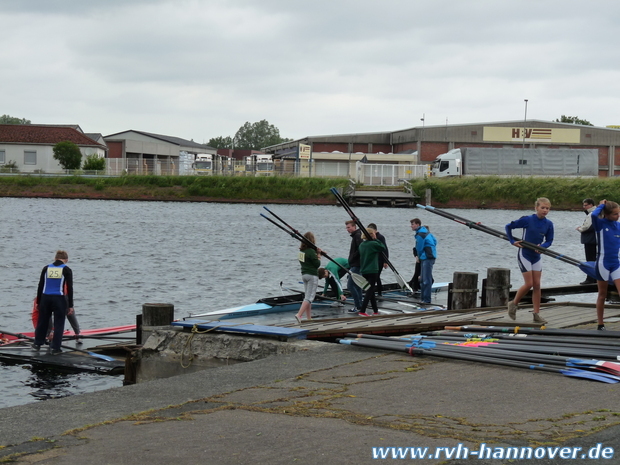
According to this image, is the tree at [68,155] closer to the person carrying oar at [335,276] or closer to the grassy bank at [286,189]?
the grassy bank at [286,189]

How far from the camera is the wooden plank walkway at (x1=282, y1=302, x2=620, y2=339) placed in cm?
1141

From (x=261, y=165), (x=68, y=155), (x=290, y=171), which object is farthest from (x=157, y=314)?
(x=68, y=155)

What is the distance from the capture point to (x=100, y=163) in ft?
279

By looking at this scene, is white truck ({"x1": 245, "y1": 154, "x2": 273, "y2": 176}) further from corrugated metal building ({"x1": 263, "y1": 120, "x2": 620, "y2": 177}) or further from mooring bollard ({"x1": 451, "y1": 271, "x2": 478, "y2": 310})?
mooring bollard ({"x1": 451, "y1": 271, "x2": 478, "y2": 310})

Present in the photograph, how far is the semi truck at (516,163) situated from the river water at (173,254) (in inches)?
223

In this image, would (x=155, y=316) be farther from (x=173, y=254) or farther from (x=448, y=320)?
(x=173, y=254)

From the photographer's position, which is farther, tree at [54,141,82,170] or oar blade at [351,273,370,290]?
tree at [54,141,82,170]

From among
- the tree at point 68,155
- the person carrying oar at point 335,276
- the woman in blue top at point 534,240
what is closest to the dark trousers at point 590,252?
the person carrying oar at point 335,276

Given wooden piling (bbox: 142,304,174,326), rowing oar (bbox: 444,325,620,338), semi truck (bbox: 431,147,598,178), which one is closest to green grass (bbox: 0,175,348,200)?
semi truck (bbox: 431,147,598,178)

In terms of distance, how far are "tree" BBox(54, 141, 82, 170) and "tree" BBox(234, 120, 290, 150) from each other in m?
103

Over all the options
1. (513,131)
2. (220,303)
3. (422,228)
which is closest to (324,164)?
(513,131)

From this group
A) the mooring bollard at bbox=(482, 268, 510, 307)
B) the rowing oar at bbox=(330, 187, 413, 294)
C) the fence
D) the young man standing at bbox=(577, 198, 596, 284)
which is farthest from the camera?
the fence

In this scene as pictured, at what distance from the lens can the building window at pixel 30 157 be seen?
8769 cm

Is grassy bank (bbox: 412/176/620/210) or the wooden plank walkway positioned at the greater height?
grassy bank (bbox: 412/176/620/210)
